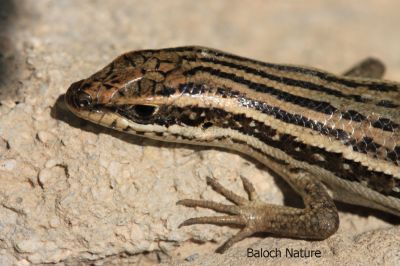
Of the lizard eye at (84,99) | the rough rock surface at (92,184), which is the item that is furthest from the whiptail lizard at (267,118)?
the rough rock surface at (92,184)

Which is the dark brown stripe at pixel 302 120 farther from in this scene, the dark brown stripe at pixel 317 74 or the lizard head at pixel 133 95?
the dark brown stripe at pixel 317 74

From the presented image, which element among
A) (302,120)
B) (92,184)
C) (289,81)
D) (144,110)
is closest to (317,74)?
(289,81)

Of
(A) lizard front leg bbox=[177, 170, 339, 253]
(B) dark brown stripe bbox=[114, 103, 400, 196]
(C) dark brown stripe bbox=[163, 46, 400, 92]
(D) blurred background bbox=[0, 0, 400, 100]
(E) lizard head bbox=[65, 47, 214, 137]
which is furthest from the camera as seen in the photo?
(D) blurred background bbox=[0, 0, 400, 100]

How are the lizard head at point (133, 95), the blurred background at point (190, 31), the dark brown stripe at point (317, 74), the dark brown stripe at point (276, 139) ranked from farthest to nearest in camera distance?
the blurred background at point (190, 31), the dark brown stripe at point (317, 74), the dark brown stripe at point (276, 139), the lizard head at point (133, 95)

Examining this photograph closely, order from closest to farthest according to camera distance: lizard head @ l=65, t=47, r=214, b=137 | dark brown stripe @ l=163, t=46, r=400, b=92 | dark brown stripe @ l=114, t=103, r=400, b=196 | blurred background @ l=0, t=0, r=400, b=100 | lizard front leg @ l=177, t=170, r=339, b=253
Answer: lizard head @ l=65, t=47, r=214, b=137 < dark brown stripe @ l=114, t=103, r=400, b=196 < lizard front leg @ l=177, t=170, r=339, b=253 < dark brown stripe @ l=163, t=46, r=400, b=92 < blurred background @ l=0, t=0, r=400, b=100

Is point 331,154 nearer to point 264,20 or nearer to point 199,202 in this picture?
point 199,202

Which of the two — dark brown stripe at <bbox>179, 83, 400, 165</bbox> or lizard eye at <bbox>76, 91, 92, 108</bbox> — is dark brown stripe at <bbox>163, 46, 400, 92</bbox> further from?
lizard eye at <bbox>76, 91, 92, 108</bbox>

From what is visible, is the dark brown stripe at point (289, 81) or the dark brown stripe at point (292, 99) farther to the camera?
the dark brown stripe at point (289, 81)

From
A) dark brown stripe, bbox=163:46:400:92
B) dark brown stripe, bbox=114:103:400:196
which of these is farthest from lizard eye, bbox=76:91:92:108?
dark brown stripe, bbox=163:46:400:92

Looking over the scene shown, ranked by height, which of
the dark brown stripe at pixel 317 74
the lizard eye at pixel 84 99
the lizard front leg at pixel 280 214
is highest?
the dark brown stripe at pixel 317 74
